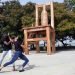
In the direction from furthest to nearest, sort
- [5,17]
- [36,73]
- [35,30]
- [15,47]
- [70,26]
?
[5,17] < [70,26] < [35,30] < [15,47] < [36,73]

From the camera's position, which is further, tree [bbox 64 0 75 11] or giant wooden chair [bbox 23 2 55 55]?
tree [bbox 64 0 75 11]

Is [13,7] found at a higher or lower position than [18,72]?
higher

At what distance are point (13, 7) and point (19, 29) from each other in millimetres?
1600

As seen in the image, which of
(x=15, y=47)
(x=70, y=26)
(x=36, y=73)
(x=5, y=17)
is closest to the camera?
(x=36, y=73)

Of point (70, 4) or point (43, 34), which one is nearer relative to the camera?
point (43, 34)

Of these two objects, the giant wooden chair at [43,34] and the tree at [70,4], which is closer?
the giant wooden chair at [43,34]

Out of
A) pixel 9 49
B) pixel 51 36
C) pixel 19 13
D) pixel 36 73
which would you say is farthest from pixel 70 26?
pixel 36 73

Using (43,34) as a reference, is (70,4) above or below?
above

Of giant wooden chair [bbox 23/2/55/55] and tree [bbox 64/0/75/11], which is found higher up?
tree [bbox 64/0/75/11]

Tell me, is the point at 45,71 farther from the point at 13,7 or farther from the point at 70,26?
the point at 13,7

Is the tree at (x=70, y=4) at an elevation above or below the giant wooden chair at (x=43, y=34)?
above

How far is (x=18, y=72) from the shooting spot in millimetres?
9812

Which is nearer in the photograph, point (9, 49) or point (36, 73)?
point (36, 73)

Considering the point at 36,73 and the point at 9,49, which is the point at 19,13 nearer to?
the point at 9,49
